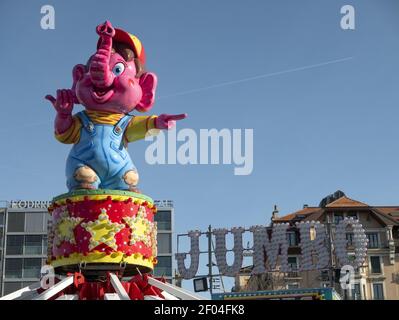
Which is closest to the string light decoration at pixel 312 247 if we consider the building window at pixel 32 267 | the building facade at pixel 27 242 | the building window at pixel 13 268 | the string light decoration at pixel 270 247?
the string light decoration at pixel 270 247

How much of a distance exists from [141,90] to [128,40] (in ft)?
4.70

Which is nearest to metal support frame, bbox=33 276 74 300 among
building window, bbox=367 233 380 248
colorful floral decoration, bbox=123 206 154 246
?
colorful floral decoration, bbox=123 206 154 246

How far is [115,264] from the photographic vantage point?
1798 centimetres

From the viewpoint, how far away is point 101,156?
1883cm

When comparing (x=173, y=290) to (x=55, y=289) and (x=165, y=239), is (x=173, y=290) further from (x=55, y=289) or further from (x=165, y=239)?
(x=165, y=239)

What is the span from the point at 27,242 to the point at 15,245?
109 cm

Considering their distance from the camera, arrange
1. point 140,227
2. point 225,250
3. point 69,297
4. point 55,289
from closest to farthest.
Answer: point 55,289 < point 69,297 < point 140,227 < point 225,250

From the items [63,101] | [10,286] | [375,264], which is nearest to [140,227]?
[63,101]

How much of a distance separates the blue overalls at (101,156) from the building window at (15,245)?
45.4 m

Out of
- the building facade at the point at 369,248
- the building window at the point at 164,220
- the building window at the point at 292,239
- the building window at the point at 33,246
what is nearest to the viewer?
the building facade at the point at 369,248

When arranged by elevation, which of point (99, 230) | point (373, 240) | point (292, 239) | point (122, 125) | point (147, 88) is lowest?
point (99, 230)

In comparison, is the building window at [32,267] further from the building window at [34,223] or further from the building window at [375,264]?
the building window at [375,264]

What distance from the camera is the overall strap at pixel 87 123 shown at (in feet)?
62.5
